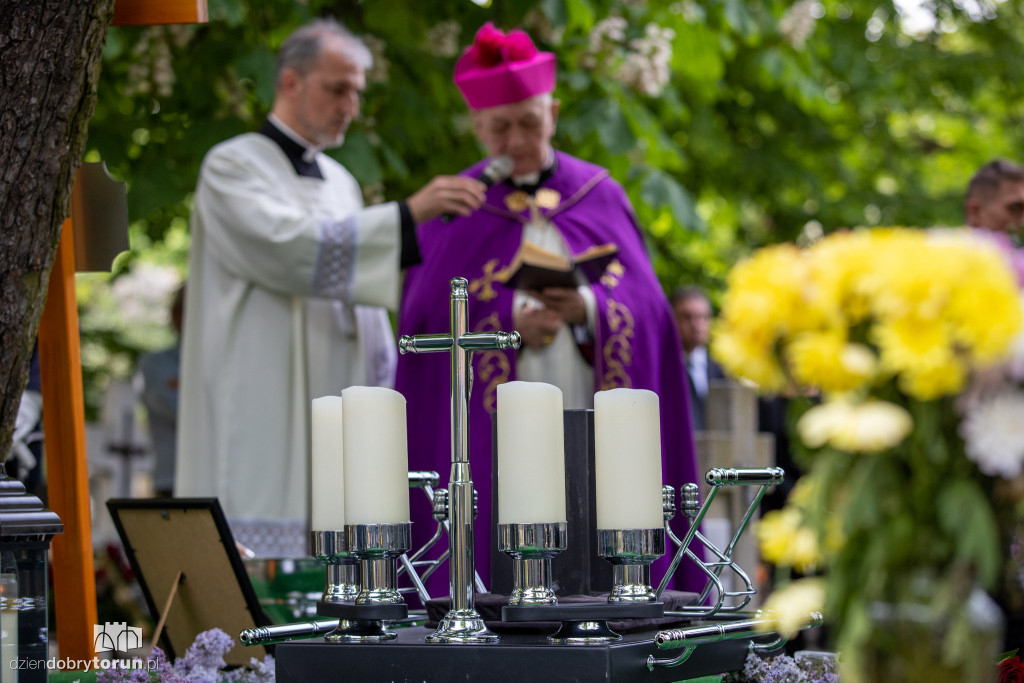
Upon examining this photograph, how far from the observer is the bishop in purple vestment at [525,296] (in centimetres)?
441

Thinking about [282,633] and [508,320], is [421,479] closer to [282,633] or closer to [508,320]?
[282,633]

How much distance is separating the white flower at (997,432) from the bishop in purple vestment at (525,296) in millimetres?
3108

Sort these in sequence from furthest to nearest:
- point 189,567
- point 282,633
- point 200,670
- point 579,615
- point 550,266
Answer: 1. point 550,266
2. point 189,567
3. point 200,670
4. point 282,633
5. point 579,615

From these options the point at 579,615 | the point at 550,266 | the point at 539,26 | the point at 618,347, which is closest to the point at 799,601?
the point at 579,615

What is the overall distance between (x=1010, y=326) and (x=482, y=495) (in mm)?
3094

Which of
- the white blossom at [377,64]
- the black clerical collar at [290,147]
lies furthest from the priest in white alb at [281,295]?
the white blossom at [377,64]

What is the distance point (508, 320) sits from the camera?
14.8ft

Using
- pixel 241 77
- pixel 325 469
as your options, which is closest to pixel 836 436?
pixel 325 469

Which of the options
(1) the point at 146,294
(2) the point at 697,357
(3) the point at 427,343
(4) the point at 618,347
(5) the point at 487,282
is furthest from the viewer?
(1) the point at 146,294

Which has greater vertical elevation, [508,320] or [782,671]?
[508,320]

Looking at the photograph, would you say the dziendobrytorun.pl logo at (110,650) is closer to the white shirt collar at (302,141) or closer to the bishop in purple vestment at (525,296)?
the bishop in purple vestment at (525,296)

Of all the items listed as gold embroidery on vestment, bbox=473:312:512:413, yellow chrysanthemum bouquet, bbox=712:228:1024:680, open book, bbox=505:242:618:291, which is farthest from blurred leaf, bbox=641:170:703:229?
yellow chrysanthemum bouquet, bbox=712:228:1024:680

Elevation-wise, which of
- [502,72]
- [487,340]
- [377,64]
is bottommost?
[487,340]

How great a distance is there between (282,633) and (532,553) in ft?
1.58
